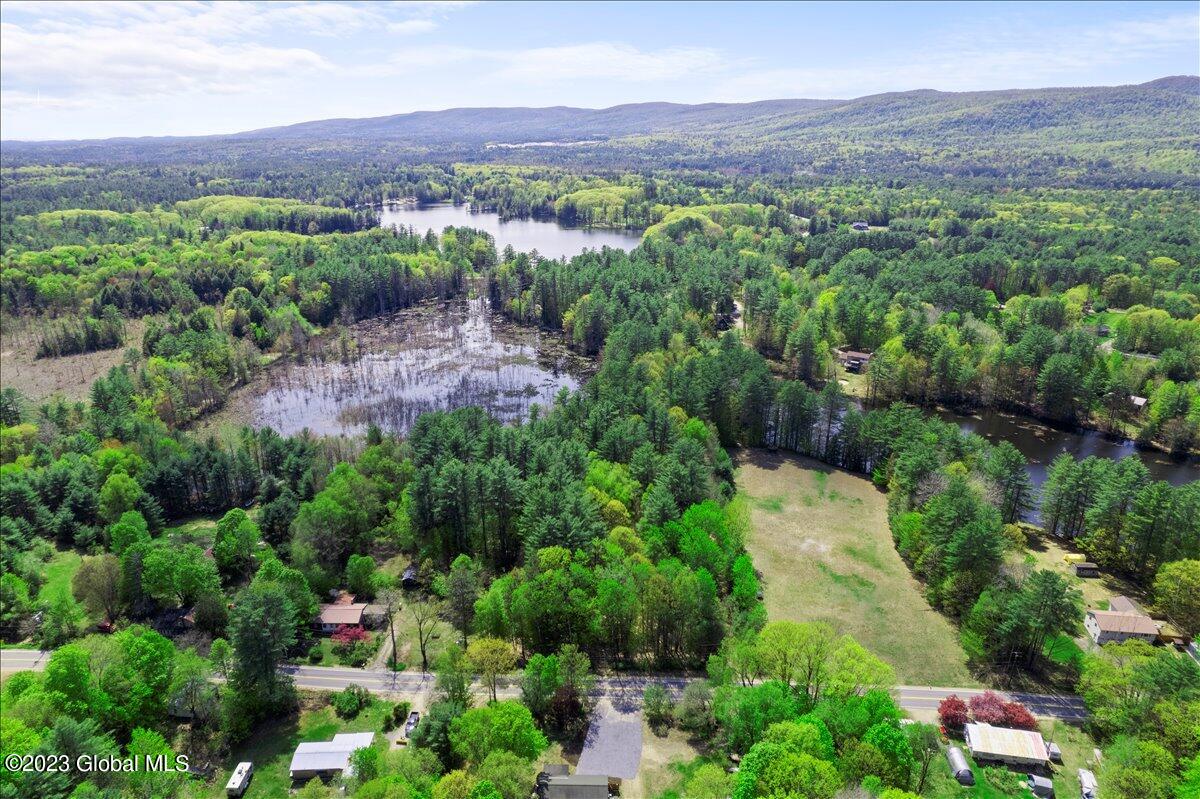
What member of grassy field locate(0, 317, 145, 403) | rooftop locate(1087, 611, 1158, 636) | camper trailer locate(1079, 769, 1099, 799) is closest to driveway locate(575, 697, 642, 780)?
camper trailer locate(1079, 769, 1099, 799)

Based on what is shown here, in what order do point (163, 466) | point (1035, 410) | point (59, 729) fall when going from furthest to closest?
point (1035, 410) → point (163, 466) → point (59, 729)

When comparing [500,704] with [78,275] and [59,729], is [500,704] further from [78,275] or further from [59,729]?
[78,275]

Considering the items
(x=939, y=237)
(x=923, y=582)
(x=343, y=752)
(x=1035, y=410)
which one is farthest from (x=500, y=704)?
(x=939, y=237)

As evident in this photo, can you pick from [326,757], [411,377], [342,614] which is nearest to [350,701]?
[326,757]

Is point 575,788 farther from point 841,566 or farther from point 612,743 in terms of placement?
point 841,566

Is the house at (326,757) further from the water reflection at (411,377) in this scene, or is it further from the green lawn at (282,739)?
the water reflection at (411,377)

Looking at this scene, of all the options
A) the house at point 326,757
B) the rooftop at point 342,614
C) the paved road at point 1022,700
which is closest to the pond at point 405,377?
the rooftop at point 342,614
